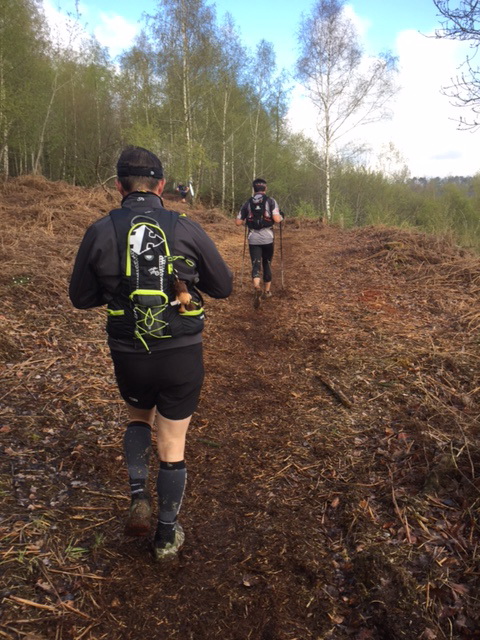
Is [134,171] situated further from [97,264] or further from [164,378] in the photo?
[164,378]

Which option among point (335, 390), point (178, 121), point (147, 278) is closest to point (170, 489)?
point (147, 278)

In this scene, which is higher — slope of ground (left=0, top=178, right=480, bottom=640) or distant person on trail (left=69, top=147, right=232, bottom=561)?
distant person on trail (left=69, top=147, right=232, bottom=561)

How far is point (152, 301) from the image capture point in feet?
6.56

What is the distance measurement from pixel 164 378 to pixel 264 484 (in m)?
1.38

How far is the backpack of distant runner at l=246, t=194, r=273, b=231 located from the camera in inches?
280

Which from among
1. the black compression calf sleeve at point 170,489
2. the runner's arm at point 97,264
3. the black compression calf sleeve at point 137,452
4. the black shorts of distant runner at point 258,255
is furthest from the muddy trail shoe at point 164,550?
the black shorts of distant runner at point 258,255

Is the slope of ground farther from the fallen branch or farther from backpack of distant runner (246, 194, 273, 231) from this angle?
backpack of distant runner (246, 194, 273, 231)

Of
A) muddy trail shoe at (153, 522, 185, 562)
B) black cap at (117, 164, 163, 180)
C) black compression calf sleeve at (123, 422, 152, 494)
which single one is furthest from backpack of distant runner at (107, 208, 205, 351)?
muddy trail shoe at (153, 522, 185, 562)

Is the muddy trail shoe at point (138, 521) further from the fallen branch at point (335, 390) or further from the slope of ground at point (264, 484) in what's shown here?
the fallen branch at point (335, 390)

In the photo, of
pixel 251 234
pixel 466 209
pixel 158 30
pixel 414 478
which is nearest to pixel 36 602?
pixel 414 478

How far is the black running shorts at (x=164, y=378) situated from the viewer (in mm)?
2080

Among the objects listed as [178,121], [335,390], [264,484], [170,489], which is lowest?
[264,484]

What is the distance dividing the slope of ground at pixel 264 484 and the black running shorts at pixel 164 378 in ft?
2.86

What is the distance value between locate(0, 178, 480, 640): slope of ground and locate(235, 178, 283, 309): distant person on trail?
1847 mm
